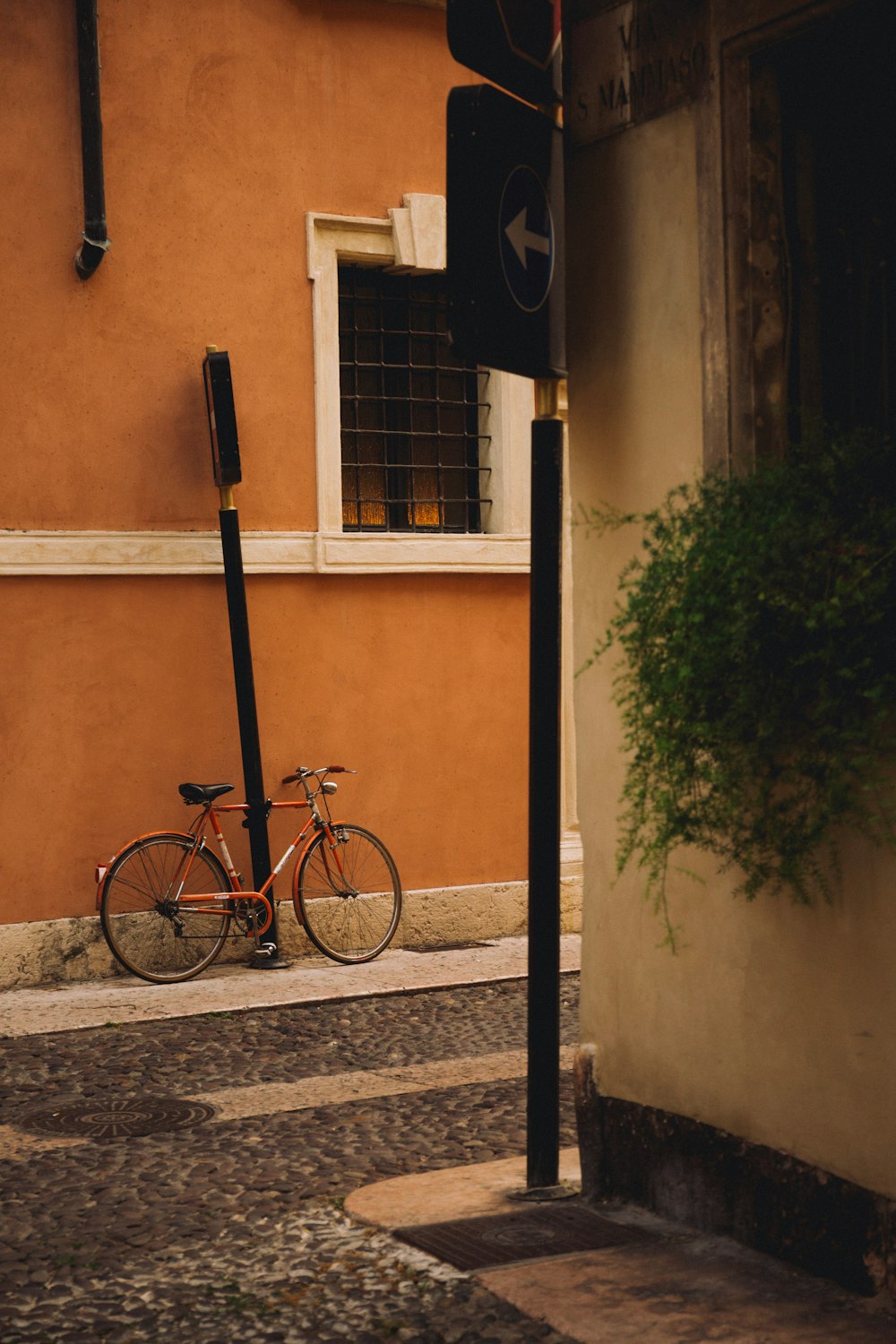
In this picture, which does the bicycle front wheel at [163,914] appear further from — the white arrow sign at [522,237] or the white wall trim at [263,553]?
the white arrow sign at [522,237]

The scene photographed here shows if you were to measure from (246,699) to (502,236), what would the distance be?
543 cm

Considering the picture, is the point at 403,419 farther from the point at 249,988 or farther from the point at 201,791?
the point at 249,988

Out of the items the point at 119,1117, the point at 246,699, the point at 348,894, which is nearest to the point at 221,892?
the point at 348,894

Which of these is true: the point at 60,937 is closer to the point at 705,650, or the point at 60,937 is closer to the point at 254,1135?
the point at 254,1135

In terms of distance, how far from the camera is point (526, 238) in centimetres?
455

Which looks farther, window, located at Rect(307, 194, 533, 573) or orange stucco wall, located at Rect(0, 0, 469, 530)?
window, located at Rect(307, 194, 533, 573)

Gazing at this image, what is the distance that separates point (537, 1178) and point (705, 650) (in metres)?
1.93

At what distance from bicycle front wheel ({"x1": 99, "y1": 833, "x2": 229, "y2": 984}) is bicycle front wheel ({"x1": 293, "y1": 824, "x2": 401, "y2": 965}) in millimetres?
533

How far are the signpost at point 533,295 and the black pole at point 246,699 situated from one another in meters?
4.97

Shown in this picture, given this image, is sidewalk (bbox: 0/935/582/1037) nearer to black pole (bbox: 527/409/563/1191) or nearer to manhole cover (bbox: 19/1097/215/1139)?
manhole cover (bbox: 19/1097/215/1139)

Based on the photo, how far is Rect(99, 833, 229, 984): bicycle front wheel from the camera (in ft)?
30.1

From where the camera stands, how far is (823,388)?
13.6 ft

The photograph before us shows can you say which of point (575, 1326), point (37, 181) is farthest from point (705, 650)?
point (37, 181)

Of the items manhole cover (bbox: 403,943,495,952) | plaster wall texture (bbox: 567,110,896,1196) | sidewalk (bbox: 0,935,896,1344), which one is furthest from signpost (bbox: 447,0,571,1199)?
manhole cover (bbox: 403,943,495,952)
